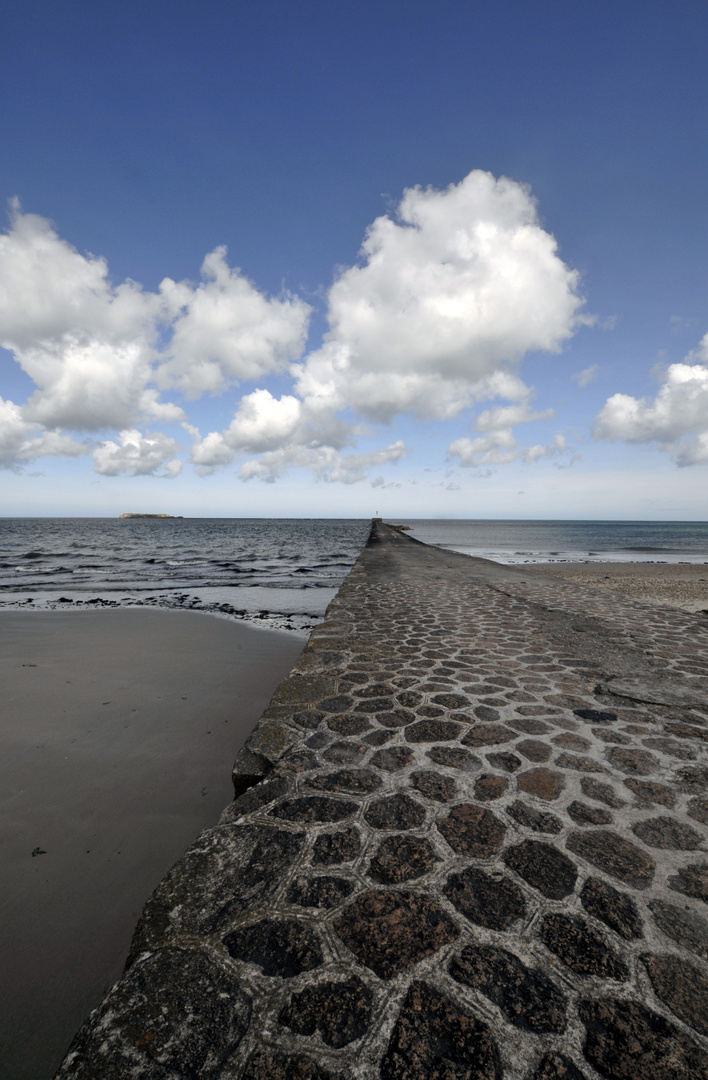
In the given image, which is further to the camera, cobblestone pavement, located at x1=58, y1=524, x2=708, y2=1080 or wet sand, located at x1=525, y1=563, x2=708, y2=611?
wet sand, located at x1=525, y1=563, x2=708, y2=611

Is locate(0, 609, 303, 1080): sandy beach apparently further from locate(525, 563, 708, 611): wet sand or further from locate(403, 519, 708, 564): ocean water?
locate(403, 519, 708, 564): ocean water

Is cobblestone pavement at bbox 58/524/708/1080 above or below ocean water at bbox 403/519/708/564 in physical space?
above

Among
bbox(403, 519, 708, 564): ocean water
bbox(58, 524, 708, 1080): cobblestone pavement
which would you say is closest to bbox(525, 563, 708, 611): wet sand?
bbox(403, 519, 708, 564): ocean water

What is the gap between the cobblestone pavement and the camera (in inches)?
53.3

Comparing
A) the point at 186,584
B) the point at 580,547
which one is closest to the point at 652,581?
the point at 186,584

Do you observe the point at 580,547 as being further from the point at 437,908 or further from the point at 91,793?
the point at 437,908

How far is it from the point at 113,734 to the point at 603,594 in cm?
1009

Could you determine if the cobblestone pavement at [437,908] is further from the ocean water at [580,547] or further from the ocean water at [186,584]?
Result: the ocean water at [580,547]

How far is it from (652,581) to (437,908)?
20.9 meters

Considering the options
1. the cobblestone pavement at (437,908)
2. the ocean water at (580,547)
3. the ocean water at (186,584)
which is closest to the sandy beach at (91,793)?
the cobblestone pavement at (437,908)

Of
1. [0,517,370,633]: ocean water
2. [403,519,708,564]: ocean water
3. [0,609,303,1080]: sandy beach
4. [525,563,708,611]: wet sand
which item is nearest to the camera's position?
[0,609,303,1080]: sandy beach

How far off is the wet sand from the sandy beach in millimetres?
8698

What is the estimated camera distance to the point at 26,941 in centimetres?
250

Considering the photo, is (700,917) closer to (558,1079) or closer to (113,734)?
(558,1079)
